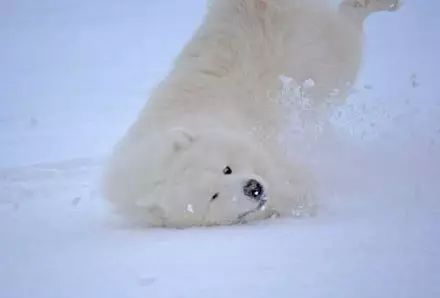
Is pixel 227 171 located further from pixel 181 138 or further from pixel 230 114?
pixel 230 114

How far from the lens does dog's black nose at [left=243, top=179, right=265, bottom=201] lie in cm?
493

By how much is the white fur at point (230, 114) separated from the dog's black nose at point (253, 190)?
0.04 m

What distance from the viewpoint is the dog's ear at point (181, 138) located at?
509 centimetres

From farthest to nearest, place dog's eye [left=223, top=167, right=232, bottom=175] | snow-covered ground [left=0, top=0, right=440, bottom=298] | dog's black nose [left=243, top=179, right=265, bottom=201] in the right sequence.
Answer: dog's eye [left=223, top=167, right=232, bottom=175] → dog's black nose [left=243, top=179, right=265, bottom=201] → snow-covered ground [left=0, top=0, right=440, bottom=298]

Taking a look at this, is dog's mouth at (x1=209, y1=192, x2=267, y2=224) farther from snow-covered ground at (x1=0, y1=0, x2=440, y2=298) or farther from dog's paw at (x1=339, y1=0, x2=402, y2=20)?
dog's paw at (x1=339, y1=0, x2=402, y2=20)

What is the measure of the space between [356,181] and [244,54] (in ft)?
4.49

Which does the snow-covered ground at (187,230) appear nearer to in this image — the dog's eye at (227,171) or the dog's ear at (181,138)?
the dog's eye at (227,171)

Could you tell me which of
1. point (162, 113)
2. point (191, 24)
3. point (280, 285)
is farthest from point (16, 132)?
point (280, 285)

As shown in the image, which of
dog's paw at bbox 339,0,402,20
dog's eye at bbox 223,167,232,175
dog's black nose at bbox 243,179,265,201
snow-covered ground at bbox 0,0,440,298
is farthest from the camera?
dog's paw at bbox 339,0,402,20

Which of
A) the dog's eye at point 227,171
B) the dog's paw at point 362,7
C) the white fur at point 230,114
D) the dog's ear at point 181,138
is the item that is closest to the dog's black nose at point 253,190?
the white fur at point 230,114

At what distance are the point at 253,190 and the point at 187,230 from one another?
508 mm

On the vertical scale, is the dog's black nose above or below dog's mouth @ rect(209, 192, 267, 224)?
above

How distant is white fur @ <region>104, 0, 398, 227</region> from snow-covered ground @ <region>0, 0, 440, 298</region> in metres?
0.25

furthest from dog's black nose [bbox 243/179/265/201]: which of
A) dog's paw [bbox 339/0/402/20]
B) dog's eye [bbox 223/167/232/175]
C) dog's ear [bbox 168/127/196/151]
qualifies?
dog's paw [bbox 339/0/402/20]
